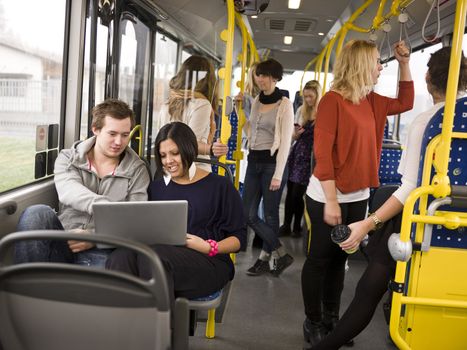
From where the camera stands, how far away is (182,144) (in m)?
2.46

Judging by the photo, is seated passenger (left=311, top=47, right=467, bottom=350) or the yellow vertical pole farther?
seated passenger (left=311, top=47, right=467, bottom=350)

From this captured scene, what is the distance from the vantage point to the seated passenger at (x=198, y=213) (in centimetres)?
227

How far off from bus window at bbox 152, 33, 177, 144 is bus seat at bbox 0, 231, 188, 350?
309cm

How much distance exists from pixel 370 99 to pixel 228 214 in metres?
1.00

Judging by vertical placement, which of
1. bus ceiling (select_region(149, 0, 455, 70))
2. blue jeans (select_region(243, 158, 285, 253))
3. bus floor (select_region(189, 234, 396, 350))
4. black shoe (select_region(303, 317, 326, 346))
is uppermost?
bus ceiling (select_region(149, 0, 455, 70))

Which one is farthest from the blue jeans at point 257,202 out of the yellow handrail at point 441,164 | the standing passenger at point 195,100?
the yellow handrail at point 441,164

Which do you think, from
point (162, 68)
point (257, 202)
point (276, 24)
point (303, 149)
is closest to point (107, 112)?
point (257, 202)

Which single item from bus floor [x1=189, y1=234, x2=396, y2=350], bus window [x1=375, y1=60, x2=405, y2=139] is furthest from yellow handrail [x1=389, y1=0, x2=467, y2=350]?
bus window [x1=375, y1=60, x2=405, y2=139]

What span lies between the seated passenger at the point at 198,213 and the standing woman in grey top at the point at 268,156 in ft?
4.96

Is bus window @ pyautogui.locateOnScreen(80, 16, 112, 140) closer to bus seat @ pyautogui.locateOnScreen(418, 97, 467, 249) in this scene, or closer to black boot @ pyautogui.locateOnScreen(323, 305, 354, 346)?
black boot @ pyautogui.locateOnScreen(323, 305, 354, 346)

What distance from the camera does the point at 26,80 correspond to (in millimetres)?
2691

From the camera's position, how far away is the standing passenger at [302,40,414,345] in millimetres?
2564

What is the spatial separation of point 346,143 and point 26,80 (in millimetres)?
1699

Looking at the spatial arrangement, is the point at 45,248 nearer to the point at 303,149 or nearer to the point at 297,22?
the point at 303,149
